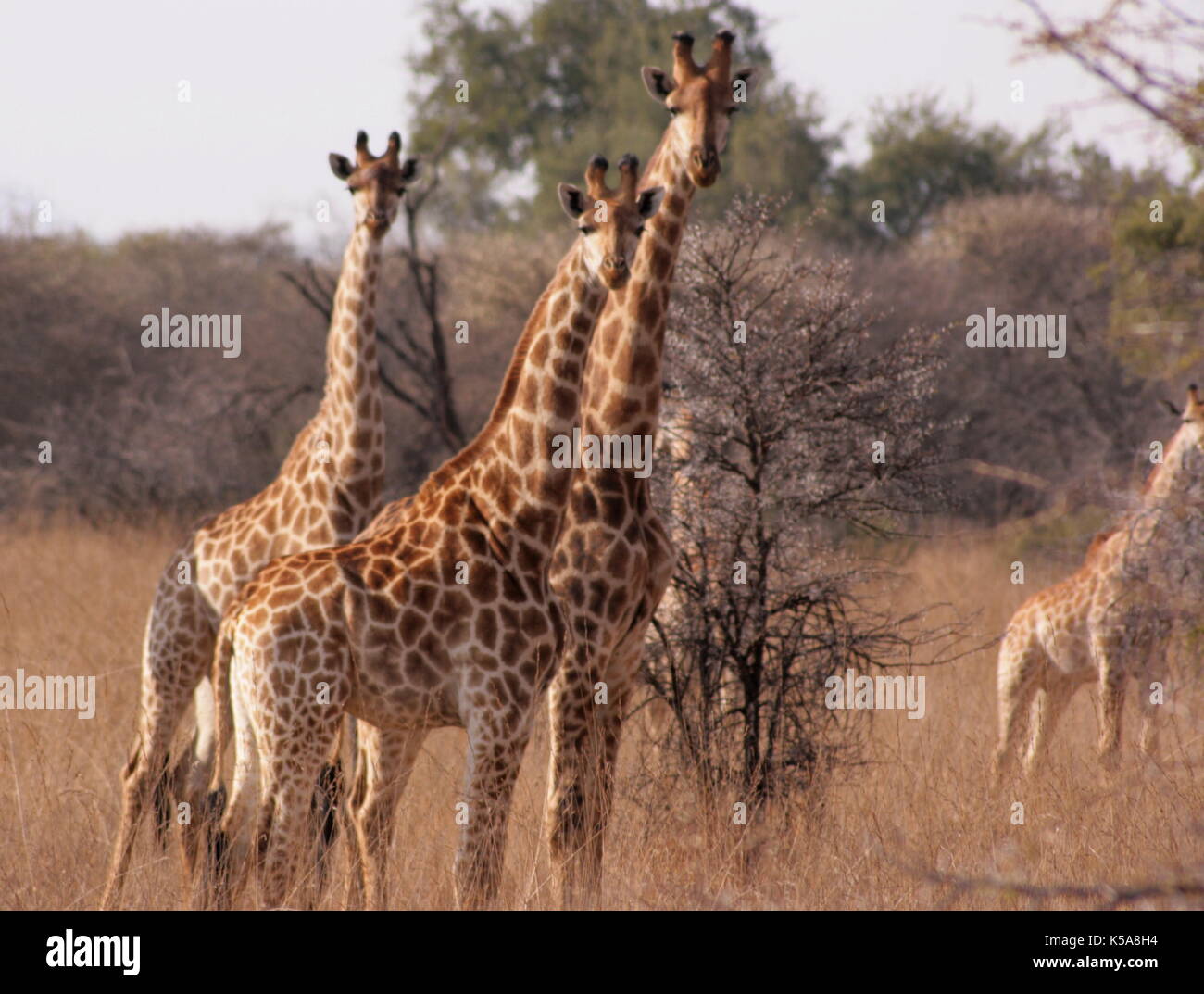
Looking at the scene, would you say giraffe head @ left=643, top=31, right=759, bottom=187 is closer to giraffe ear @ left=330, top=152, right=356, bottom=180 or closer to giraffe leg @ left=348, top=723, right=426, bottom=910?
giraffe ear @ left=330, top=152, right=356, bottom=180

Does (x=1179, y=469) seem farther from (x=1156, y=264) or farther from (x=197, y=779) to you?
(x=1156, y=264)

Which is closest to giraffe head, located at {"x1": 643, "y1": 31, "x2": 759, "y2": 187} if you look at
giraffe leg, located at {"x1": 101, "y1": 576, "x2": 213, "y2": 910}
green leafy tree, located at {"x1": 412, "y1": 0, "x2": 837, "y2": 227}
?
giraffe leg, located at {"x1": 101, "y1": 576, "x2": 213, "y2": 910}

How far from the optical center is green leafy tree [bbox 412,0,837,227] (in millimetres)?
26453

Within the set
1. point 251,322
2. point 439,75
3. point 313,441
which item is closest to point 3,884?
point 313,441

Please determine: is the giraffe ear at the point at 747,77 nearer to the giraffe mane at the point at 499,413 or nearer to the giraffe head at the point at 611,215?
the giraffe head at the point at 611,215

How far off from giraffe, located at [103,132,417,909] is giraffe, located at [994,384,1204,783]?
3.30 m

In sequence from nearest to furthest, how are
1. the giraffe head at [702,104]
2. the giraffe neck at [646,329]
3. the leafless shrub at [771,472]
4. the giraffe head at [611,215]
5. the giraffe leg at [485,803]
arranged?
the giraffe leg at [485,803] → the giraffe head at [611,215] → the giraffe head at [702,104] → the giraffe neck at [646,329] → the leafless shrub at [771,472]

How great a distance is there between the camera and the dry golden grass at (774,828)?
489cm

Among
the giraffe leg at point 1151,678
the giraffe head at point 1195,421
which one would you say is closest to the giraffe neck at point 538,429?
the giraffe leg at point 1151,678

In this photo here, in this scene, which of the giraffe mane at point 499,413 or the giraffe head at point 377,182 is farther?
the giraffe head at point 377,182

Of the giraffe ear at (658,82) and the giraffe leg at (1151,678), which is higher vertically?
the giraffe ear at (658,82)

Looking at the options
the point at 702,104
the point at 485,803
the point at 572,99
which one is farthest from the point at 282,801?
the point at 572,99
